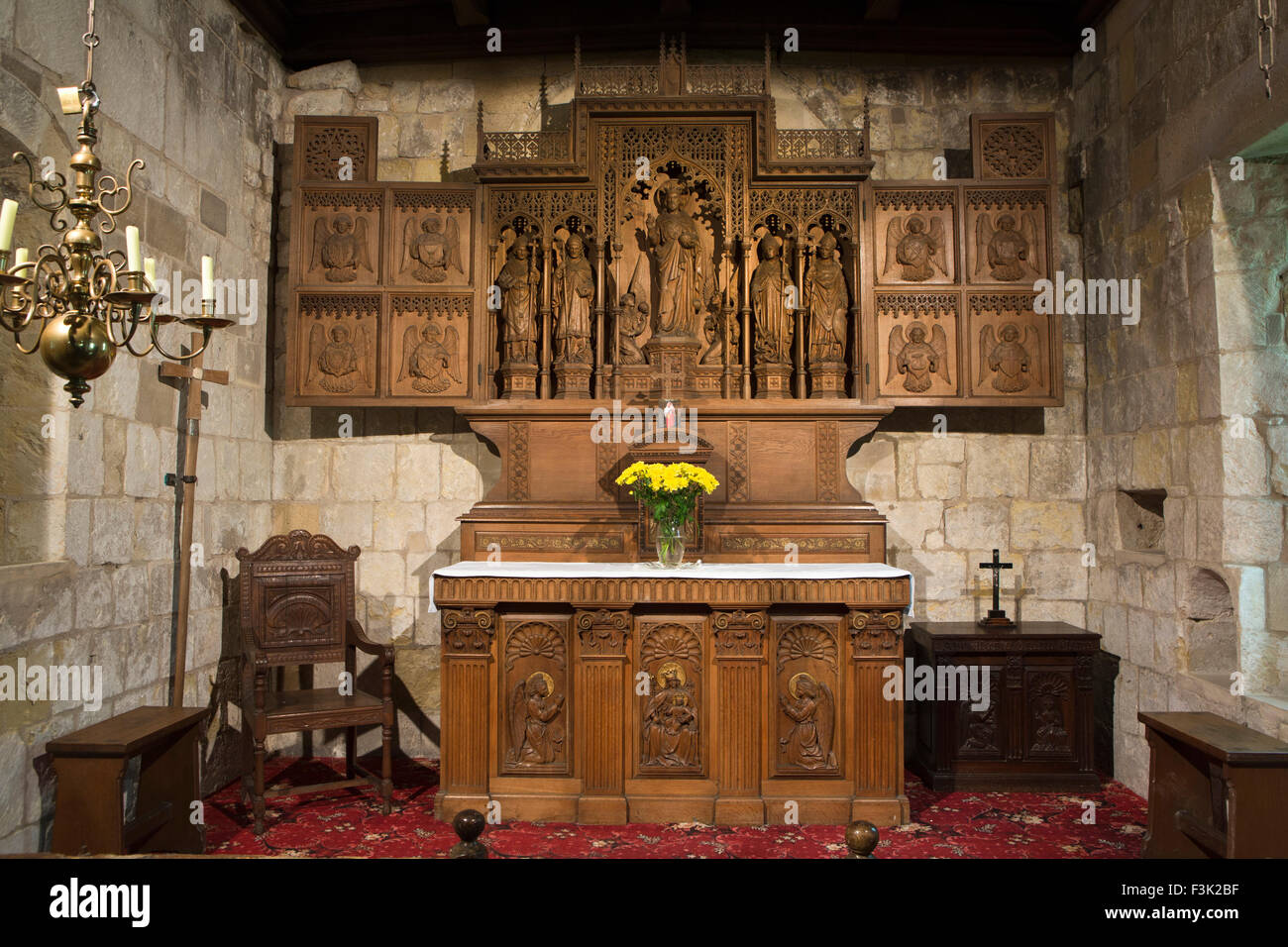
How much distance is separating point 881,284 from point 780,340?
2.26ft

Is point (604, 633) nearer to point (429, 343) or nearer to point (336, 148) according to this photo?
point (429, 343)

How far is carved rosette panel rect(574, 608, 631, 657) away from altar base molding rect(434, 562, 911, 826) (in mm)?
10

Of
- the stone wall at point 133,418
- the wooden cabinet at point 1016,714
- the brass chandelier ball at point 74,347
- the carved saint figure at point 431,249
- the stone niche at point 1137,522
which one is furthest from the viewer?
the carved saint figure at point 431,249

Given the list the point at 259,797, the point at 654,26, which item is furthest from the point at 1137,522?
the point at 259,797

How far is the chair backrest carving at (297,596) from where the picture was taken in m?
4.78

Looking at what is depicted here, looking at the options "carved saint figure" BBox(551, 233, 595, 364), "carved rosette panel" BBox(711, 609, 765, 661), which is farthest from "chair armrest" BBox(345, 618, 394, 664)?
"carved saint figure" BBox(551, 233, 595, 364)

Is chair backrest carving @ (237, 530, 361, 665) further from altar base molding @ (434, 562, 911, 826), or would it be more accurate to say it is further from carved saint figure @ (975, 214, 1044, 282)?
carved saint figure @ (975, 214, 1044, 282)

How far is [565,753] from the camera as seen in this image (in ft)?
14.6

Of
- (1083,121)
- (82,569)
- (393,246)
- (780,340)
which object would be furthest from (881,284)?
(82,569)

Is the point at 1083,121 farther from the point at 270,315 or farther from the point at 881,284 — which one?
the point at 270,315


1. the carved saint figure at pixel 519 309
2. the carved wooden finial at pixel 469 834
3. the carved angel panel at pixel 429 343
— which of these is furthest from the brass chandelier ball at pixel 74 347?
the carved saint figure at pixel 519 309

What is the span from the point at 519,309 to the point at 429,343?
59cm

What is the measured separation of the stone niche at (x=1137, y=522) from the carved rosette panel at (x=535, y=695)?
133 inches

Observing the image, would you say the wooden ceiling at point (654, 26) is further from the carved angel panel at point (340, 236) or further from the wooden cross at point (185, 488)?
the wooden cross at point (185, 488)
